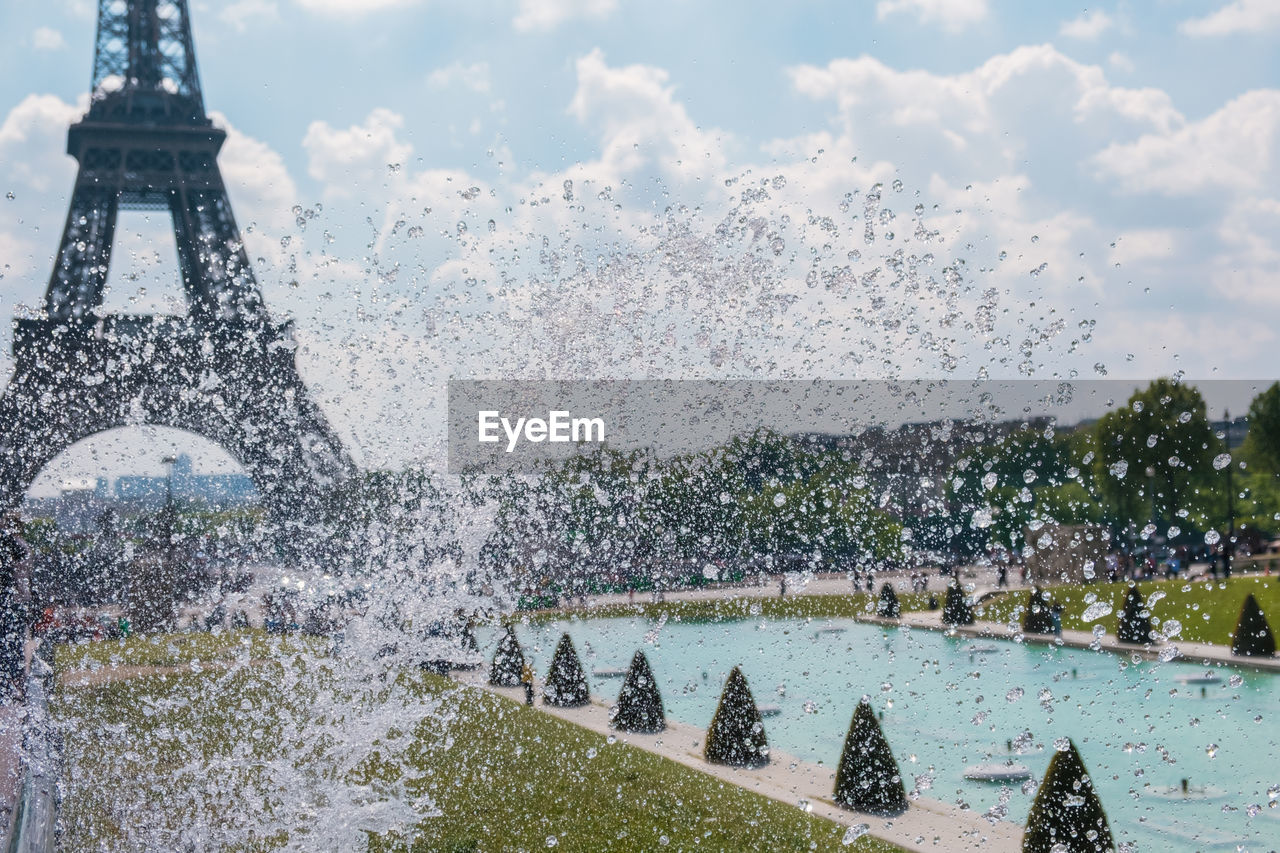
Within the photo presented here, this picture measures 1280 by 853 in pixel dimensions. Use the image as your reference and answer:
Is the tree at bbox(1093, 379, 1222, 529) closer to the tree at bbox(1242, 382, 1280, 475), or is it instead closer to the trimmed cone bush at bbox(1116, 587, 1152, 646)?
the tree at bbox(1242, 382, 1280, 475)

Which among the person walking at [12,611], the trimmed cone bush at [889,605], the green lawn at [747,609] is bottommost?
the green lawn at [747,609]

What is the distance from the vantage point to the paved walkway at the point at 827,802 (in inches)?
410

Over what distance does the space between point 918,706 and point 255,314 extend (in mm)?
27336

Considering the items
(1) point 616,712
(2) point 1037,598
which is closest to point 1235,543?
(2) point 1037,598

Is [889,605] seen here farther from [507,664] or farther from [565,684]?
[565,684]

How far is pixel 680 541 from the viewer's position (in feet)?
122

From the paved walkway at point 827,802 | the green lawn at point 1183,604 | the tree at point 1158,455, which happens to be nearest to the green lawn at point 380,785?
the paved walkway at point 827,802

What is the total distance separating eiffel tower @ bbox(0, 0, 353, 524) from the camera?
34.9 m

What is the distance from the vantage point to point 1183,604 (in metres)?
28.8

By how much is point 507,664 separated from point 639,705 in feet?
14.7

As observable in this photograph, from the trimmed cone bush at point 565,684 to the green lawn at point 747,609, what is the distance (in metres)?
13.9

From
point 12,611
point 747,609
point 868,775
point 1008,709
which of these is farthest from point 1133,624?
point 12,611

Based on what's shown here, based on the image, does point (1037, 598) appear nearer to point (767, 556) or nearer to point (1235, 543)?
point (767, 556)

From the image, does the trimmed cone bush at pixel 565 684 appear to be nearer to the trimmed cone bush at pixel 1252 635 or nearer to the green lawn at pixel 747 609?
the trimmed cone bush at pixel 1252 635
